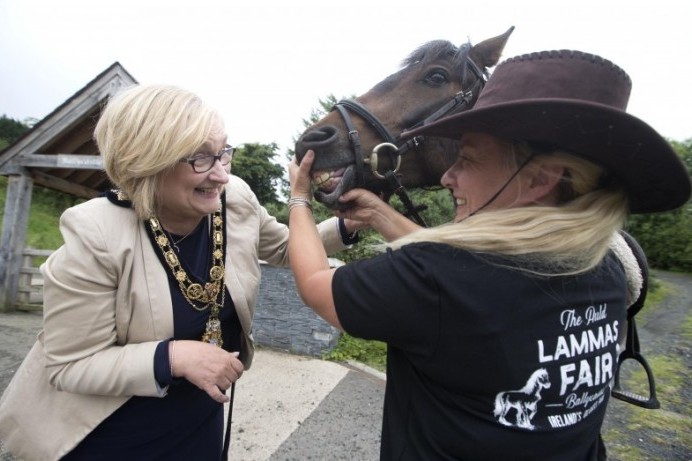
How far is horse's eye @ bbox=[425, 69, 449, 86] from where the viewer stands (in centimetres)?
231

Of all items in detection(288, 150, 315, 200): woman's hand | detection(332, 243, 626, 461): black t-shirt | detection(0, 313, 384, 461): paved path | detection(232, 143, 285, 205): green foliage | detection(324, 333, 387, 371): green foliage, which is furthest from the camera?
detection(232, 143, 285, 205): green foliage

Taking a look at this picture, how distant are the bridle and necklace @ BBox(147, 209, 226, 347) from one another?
2.35ft

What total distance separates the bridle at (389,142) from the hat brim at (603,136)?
2.49ft

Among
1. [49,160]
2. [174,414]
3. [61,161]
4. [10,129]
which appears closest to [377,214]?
[174,414]

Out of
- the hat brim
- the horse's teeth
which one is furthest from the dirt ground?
the horse's teeth

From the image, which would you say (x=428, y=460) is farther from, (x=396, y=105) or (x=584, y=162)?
(x=396, y=105)

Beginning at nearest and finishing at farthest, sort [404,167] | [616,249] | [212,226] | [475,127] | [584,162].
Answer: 1. [584,162]
2. [475,127]
3. [616,249]
4. [212,226]
5. [404,167]

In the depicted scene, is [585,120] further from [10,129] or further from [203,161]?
[10,129]

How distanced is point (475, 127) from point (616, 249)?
2.41ft

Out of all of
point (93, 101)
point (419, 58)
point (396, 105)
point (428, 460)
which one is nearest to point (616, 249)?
point (428, 460)

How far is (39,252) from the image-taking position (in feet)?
23.1

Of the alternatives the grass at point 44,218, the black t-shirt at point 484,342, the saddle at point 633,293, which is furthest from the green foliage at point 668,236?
the grass at point 44,218

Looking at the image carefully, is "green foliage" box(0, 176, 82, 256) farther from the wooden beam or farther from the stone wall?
the stone wall

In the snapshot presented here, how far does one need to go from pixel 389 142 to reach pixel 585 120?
113cm
